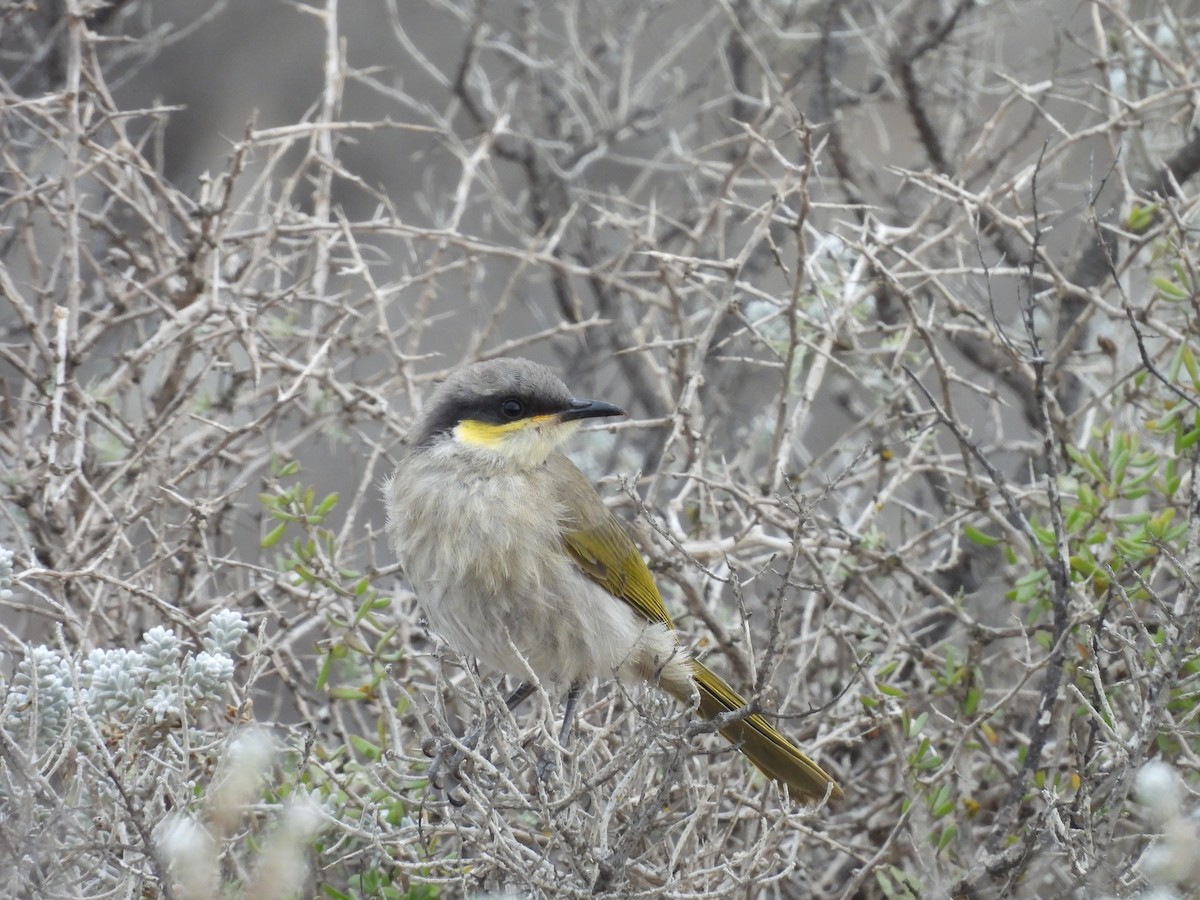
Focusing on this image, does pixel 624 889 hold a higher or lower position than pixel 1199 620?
lower

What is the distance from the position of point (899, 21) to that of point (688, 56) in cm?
337

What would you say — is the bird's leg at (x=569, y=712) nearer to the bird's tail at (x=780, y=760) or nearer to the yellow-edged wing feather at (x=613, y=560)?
the yellow-edged wing feather at (x=613, y=560)

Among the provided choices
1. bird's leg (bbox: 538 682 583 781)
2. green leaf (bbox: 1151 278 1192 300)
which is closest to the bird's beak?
bird's leg (bbox: 538 682 583 781)

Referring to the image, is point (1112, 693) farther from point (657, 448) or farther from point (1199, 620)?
point (657, 448)

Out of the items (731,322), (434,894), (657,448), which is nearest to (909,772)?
(434,894)

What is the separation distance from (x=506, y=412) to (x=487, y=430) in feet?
0.27

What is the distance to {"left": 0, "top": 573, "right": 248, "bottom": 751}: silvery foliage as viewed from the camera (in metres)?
2.73

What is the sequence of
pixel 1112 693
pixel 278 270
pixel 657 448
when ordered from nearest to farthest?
pixel 1112 693
pixel 278 270
pixel 657 448

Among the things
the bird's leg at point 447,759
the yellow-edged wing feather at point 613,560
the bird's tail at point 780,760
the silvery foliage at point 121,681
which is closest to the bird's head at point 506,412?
the yellow-edged wing feather at point 613,560

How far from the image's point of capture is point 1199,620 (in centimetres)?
260

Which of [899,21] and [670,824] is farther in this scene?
[899,21]

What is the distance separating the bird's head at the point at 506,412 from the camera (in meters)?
3.85

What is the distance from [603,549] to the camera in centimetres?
391

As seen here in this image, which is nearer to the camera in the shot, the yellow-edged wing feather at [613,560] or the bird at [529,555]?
the bird at [529,555]
